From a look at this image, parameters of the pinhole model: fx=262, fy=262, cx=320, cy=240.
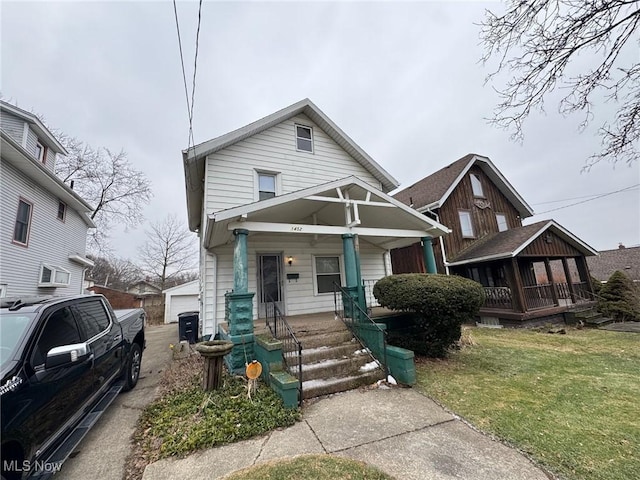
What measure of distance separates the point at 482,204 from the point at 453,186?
2.68 metres

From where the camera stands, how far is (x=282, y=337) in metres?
5.54

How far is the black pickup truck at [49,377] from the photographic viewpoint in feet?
7.16

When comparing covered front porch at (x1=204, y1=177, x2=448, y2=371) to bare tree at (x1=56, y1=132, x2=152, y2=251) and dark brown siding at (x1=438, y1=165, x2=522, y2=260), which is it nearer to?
dark brown siding at (x1=438, y1=165, x2=522, y2=260)

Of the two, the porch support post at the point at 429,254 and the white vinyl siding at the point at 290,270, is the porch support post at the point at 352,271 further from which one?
the porch support post at the point at 429,254

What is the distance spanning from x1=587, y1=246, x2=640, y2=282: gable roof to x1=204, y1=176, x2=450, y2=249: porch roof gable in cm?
2674

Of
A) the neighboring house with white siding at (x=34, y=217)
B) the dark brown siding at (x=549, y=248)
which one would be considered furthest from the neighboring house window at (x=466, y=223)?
the neighboring house with white siding at (x=34, y=217)

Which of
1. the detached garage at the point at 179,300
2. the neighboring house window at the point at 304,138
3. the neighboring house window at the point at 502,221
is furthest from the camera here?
the detached garage at the point at 179,300

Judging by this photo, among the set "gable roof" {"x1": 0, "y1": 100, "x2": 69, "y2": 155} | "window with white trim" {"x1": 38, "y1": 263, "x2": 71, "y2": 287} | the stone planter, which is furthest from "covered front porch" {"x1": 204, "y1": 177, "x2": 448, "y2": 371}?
"gable roof" {"x1": 0, "y1": 100, "x2": 69, "y2": 155}

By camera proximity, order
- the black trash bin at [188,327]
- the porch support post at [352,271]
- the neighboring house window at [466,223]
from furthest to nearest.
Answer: the neighboring house window at [466,223] → the black trash bin at [188,327] → the porch support post at [352,271]

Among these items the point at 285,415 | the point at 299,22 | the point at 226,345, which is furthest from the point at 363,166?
the point at 285,415

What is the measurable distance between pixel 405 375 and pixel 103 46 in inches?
346

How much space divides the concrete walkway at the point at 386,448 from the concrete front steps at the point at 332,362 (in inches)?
22.7

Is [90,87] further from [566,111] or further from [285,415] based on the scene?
[566,111]

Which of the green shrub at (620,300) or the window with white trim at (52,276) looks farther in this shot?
the green shrub at (620,300)
